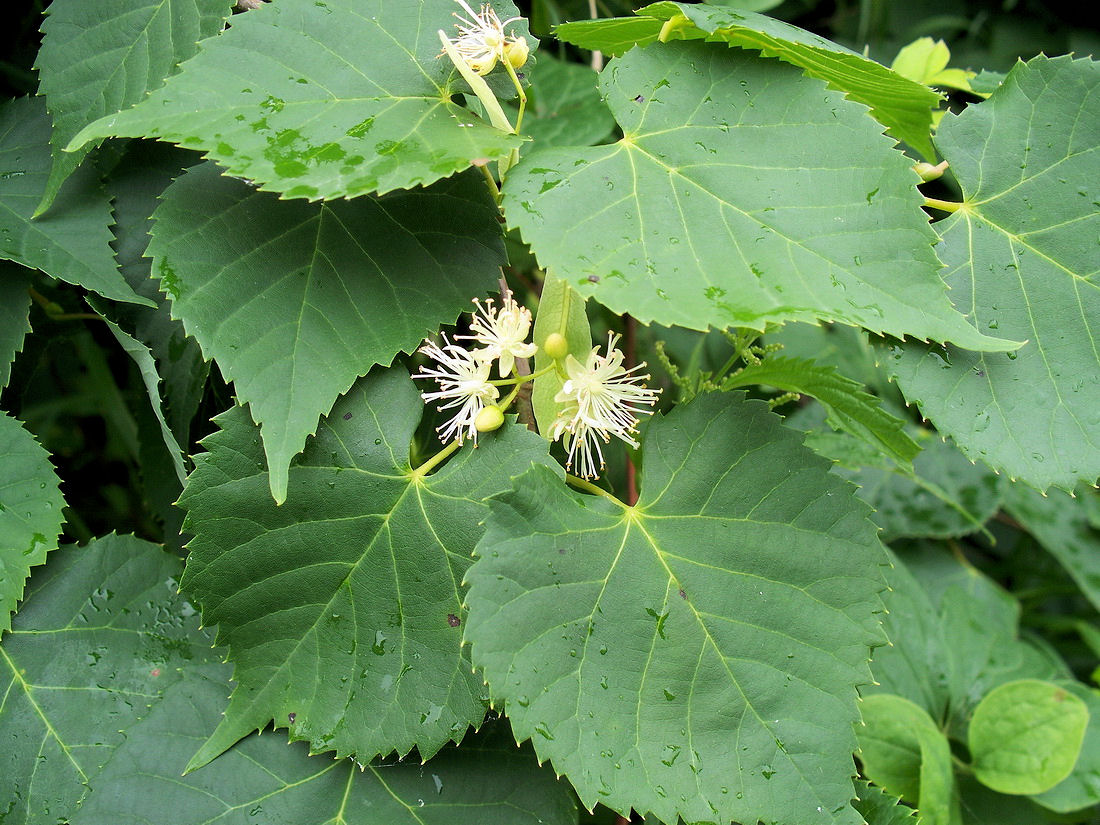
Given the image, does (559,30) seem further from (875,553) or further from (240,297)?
(875,553)

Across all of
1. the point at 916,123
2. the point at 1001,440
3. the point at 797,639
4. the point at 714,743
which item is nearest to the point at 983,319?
the point at 1001,440

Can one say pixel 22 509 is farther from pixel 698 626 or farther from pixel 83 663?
pixel 698 626

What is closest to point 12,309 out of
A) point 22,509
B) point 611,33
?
point 22,509

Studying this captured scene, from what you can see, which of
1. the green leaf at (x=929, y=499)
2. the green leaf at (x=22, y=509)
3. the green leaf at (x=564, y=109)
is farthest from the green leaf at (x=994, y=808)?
the green leaf at (x=22, y=509)

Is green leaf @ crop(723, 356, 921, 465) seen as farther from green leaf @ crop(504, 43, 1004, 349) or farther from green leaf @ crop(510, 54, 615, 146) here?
green leaf @ crop(510, 54, 615, 146)

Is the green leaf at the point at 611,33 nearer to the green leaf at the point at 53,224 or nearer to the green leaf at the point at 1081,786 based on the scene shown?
the green leaf at the point at 53,224

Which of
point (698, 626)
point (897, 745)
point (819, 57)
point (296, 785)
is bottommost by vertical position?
point (897, 745)

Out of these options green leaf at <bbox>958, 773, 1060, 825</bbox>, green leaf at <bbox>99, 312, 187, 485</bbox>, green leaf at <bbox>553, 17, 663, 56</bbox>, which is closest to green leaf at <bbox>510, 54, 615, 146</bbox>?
green leaf at <bbox>553, 17, 663, 56</bbox>
